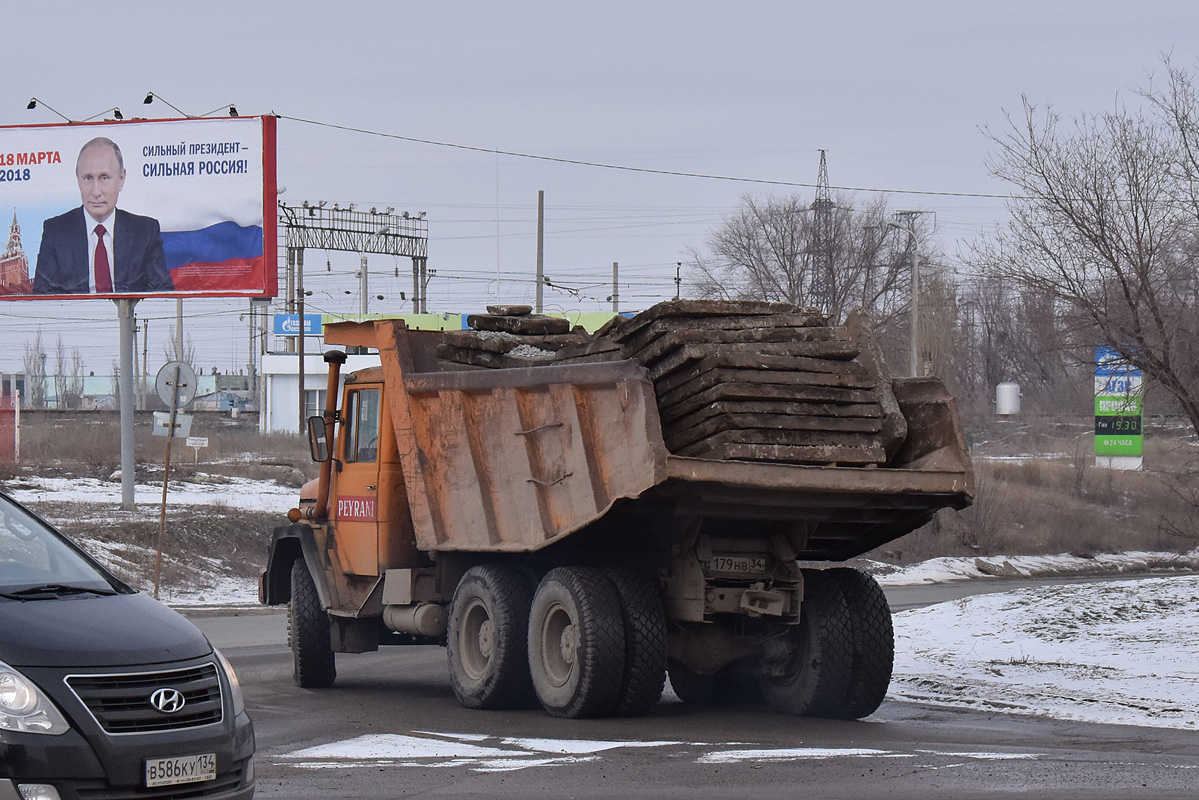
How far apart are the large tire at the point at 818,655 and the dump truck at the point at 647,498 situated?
0.05ft

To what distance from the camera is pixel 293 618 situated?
42.7 ft

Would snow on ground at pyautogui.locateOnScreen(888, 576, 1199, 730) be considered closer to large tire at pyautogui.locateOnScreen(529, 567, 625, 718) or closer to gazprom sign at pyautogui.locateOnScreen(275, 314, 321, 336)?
large tire at pyautogui.locateOnScreen(529, 567, 625, 718)

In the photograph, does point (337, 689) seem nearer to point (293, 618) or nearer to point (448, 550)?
point (293, 618)

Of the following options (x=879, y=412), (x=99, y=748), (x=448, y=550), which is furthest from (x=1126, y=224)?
A: (x=99, y=748)

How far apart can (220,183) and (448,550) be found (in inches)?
744

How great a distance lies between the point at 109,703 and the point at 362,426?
22.9 ft

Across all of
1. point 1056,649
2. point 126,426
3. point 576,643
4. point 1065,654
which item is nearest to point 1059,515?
point 126,426

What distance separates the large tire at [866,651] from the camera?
10875mm

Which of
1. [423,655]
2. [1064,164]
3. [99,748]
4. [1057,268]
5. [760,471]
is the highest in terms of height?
[1064,164]

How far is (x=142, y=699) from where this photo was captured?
18.9 ft

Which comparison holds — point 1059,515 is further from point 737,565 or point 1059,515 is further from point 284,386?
point 284,386

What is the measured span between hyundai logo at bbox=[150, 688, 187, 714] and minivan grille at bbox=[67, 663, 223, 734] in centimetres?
1

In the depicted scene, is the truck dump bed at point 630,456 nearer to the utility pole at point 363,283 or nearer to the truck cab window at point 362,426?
the truck cab window at point 362,426

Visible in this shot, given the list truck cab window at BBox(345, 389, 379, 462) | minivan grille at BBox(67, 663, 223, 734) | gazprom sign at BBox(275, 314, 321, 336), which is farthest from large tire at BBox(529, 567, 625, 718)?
gazprom sign at BBox(275, 314, 321, 336)
